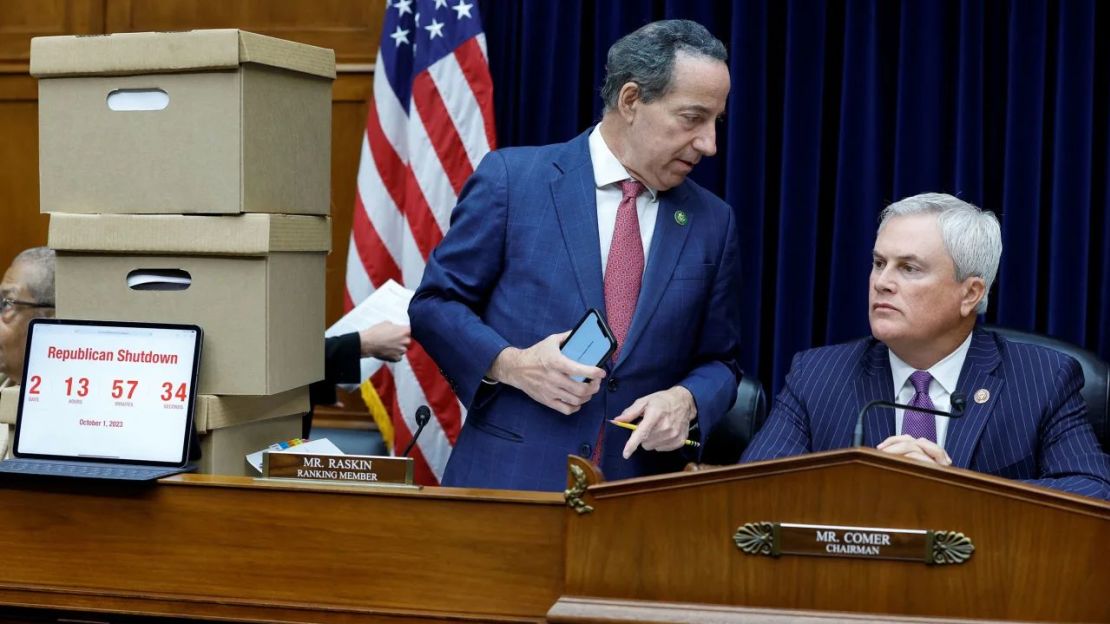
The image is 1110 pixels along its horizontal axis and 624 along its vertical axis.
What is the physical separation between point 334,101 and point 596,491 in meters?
2.76

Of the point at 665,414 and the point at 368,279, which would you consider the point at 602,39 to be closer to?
the point at 368,279

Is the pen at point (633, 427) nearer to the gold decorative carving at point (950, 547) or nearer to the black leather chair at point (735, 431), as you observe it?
the black leather chair at point (735, 431)

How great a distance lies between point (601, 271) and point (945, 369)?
2.20ft

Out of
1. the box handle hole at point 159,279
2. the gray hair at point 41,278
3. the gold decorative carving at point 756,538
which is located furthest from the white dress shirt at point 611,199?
the gray hair at point 41,278

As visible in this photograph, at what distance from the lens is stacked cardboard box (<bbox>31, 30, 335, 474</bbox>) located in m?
2.10

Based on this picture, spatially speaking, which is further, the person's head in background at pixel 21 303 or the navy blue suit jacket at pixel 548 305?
the person's head in background at pixel 21 303

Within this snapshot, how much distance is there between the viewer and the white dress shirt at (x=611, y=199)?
2428mm

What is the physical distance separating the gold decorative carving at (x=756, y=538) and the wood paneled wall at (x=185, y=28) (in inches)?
109

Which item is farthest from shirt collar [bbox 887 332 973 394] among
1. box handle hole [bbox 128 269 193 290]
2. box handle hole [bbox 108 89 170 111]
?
box handle hole [bbox 108 89 170 111]

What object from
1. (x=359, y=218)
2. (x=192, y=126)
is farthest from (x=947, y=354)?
(x=359, y=218)

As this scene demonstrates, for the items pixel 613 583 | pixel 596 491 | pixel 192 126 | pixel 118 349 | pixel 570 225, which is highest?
pixel 192 126

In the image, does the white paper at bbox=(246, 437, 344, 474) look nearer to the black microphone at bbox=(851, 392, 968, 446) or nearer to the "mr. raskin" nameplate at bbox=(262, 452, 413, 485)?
the "mr. raskin" nameplate at bbox=(262, 452, 413, 485)

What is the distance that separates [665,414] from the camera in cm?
216

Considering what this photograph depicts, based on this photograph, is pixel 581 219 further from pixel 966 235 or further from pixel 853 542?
pixel 853 542
